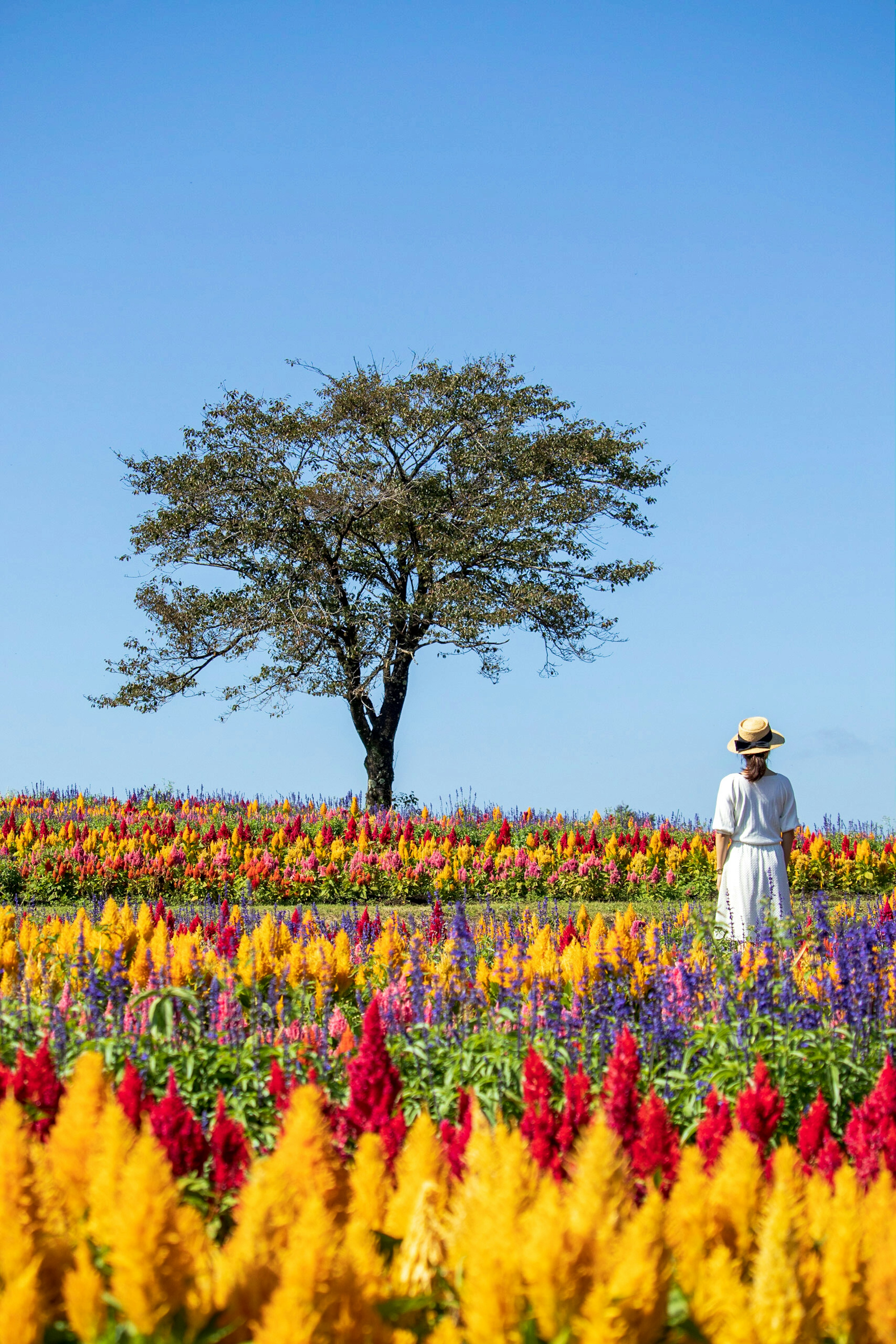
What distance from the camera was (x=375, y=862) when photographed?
13500 mm

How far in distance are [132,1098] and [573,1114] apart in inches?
49.7

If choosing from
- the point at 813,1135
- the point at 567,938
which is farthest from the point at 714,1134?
the point at 567,938

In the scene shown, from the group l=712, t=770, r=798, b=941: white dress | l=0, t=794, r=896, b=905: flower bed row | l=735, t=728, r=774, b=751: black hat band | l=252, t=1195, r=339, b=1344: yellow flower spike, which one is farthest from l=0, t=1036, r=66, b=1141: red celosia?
l=0, t=794, r=896, b=905: flower bed row

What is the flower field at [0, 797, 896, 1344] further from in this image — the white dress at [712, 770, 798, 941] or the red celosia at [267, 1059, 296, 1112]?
the white dress at [712, 770, 798, 941]

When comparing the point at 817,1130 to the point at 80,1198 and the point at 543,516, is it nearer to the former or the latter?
the point at 80,1198

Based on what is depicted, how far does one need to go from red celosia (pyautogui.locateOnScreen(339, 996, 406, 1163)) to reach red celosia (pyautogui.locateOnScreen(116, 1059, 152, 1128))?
0.60m

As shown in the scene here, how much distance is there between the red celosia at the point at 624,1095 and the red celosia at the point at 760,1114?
0.99ft

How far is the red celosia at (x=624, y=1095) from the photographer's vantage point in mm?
3311

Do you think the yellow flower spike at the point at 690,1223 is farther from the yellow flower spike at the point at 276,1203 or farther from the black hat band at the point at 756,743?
the black hat band at the point at 756,743

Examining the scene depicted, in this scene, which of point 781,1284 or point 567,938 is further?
point 567,938

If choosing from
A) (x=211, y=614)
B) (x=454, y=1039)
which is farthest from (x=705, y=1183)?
(x=211, y=614)

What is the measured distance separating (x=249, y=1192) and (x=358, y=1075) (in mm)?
1224

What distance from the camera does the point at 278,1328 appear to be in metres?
1.94

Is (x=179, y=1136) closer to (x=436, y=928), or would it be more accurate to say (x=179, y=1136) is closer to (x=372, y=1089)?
(x=372, y=1089)
